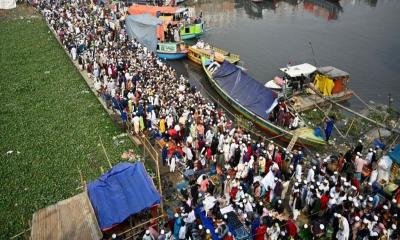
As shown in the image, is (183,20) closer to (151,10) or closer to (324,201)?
(151,10)

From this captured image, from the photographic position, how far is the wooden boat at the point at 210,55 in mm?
26828

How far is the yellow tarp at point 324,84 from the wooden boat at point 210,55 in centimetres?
648

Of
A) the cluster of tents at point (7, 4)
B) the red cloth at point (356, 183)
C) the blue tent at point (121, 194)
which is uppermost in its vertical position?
the cluster of tents at point (7, 4)

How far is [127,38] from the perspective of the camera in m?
28.6

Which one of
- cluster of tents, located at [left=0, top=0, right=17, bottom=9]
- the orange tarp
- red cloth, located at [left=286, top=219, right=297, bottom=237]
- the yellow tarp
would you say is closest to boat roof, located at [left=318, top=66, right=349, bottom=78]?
the yellow tarp

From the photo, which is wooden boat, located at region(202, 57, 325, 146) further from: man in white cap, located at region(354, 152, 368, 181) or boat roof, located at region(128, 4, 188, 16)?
boat roof, located at region(128, 4, 188, 16)

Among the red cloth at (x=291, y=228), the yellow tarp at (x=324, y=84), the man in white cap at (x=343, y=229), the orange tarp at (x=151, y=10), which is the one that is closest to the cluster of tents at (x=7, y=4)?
the orange tarp at (x=151, y=10)

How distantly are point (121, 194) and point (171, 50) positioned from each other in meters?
19.1

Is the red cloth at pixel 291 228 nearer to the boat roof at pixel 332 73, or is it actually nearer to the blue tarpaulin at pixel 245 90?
the blue tarpaulin at pixel 245 90

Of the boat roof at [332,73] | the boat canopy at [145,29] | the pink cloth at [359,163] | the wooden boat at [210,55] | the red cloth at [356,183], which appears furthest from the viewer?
the boat canopy at [145,29]

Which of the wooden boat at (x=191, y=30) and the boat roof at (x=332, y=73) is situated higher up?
the wooden boat at (x=191, y=30)

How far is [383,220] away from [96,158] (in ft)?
37.0

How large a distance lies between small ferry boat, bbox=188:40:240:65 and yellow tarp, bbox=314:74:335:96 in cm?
648

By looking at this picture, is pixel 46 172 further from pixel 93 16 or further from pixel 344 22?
pixel 344 22
